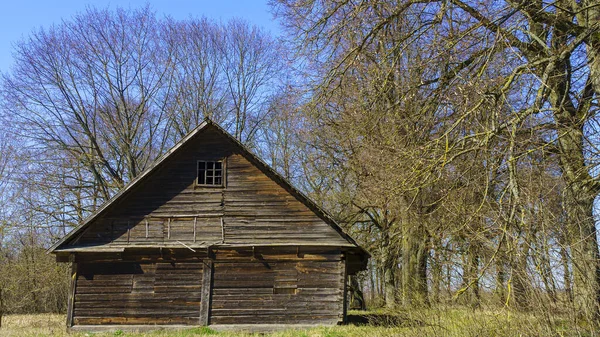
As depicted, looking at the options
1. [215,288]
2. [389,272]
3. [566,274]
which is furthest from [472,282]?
[389,272]

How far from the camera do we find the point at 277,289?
16797 millimetres

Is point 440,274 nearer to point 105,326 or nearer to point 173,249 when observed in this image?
point 173,249

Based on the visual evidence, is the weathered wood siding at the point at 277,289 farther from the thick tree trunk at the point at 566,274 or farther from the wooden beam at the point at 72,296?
the thick tree trunk at the point at 566,274

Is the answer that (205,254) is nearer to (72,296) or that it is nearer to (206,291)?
(206,291)

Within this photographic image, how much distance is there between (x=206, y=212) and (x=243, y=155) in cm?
220

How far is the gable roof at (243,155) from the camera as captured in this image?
16.6m

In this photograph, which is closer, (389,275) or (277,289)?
(277,289)

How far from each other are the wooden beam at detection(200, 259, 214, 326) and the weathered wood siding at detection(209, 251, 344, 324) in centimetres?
15

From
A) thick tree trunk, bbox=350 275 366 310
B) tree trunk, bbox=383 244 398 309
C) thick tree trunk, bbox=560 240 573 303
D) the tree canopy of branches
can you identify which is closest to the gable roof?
the tree canopy of branches

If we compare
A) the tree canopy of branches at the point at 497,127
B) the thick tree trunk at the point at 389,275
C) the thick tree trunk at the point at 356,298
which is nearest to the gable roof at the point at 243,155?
the tree canopy of branches at the point at 497,127

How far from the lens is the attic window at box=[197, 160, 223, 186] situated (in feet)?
57.7

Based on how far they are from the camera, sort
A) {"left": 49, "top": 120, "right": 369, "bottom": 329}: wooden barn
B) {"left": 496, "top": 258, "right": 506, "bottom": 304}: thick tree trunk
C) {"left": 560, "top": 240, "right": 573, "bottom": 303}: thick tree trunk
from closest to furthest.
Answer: {"left": 560, "top": 240, "right": 573, "bottom": 303}: thick tree trunk < {"left": 496, "top": 258, "right": 506, "bottom": 304}: thick tree trunk < {"left": 49, "top": 120, "right": 369, "bottom": 329}: wooden barn

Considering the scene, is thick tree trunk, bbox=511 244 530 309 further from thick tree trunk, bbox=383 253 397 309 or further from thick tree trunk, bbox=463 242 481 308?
thick tree trunk, bbox=383 253 397 309

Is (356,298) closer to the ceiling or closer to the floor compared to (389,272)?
closer to the floor
